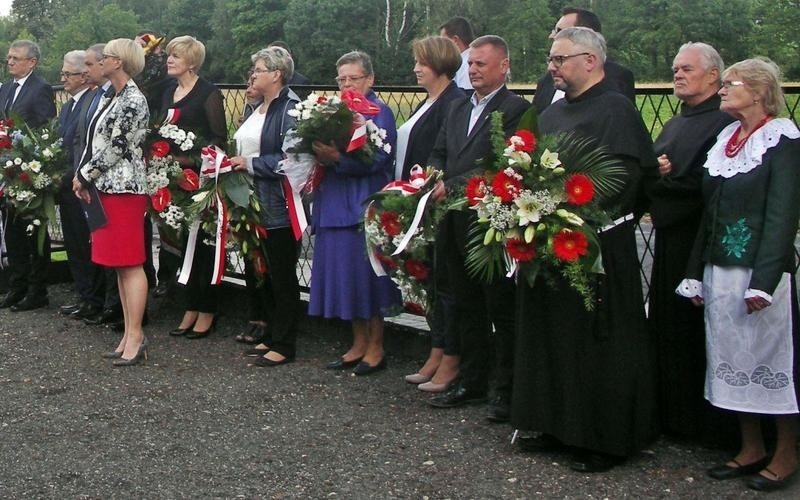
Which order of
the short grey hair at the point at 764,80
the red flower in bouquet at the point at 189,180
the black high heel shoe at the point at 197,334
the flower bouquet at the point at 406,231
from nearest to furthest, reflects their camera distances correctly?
the short grey hair at the point at 764,80
the flower bouquet at the point at 406,231
the red flower in bouquet at the point at 189,180
the black high heel shoe at the point at 197,334

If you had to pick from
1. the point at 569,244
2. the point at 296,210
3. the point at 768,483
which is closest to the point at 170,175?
the point at 296,210

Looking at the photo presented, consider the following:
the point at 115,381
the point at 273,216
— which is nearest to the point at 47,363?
the point at 115,381

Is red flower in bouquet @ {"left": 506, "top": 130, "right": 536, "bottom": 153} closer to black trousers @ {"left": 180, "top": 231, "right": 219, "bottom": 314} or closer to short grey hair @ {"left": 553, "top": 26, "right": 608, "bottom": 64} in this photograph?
short grey hair @ {"left": 553, "top": 26, "right": 608, "bottom": 64}

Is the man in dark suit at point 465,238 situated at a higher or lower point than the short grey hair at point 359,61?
Answer: lower

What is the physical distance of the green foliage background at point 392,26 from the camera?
2445 inches

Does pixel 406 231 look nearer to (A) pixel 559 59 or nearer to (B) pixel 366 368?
(B) pixel 366 368

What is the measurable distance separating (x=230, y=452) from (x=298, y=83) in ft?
14.3

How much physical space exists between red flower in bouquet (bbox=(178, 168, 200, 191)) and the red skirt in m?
0.45

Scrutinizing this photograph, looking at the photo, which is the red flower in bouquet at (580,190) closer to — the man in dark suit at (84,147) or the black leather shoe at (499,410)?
the black leather shoe at (499,410)

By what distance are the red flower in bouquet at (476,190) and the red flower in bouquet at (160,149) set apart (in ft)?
10.7

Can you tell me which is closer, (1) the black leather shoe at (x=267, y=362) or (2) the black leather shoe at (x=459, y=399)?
(2) the black leather shoe at (x=459, y=399)

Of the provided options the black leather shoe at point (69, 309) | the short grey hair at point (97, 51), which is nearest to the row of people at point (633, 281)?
the short grey hair at point (97, 51)

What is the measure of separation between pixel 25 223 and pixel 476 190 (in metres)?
5.84

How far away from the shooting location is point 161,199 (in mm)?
7621
